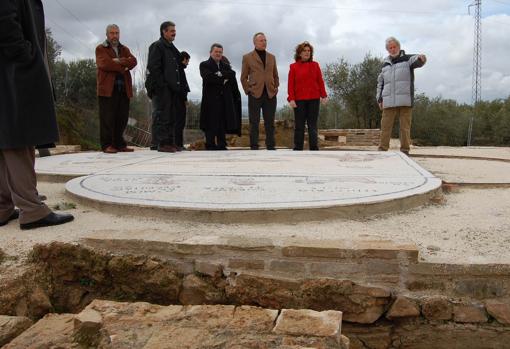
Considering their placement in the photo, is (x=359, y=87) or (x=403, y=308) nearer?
(x=403, y=308)

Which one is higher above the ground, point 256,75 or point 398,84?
point 256,75

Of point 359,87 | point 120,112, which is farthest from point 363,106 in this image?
point 120,112

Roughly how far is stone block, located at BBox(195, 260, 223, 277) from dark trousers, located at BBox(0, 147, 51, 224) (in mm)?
1065

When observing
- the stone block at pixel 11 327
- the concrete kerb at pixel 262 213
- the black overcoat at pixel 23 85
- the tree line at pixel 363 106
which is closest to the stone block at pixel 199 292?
the concrete kerb at pixel 262 213

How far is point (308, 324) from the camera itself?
1.70m

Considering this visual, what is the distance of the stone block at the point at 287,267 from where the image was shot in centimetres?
232

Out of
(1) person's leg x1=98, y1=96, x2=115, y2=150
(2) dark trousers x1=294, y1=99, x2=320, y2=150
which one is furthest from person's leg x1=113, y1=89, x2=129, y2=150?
(2) dark trousers x1=294, y1=99, x2=320, y2=150

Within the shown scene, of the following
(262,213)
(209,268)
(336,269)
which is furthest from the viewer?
(262,213)

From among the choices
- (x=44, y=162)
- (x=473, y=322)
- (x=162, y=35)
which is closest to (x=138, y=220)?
(x=473, y=322)

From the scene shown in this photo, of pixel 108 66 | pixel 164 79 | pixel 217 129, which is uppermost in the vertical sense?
pixel 108 66

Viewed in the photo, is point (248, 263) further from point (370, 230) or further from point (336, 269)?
point (370, 230)

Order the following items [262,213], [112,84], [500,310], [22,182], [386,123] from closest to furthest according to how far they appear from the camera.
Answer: [500,310] < [22,182] < [262,213] < [112,84] < [386,123]

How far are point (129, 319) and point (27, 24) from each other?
70.0 inches

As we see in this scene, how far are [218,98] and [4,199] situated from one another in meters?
4.54
